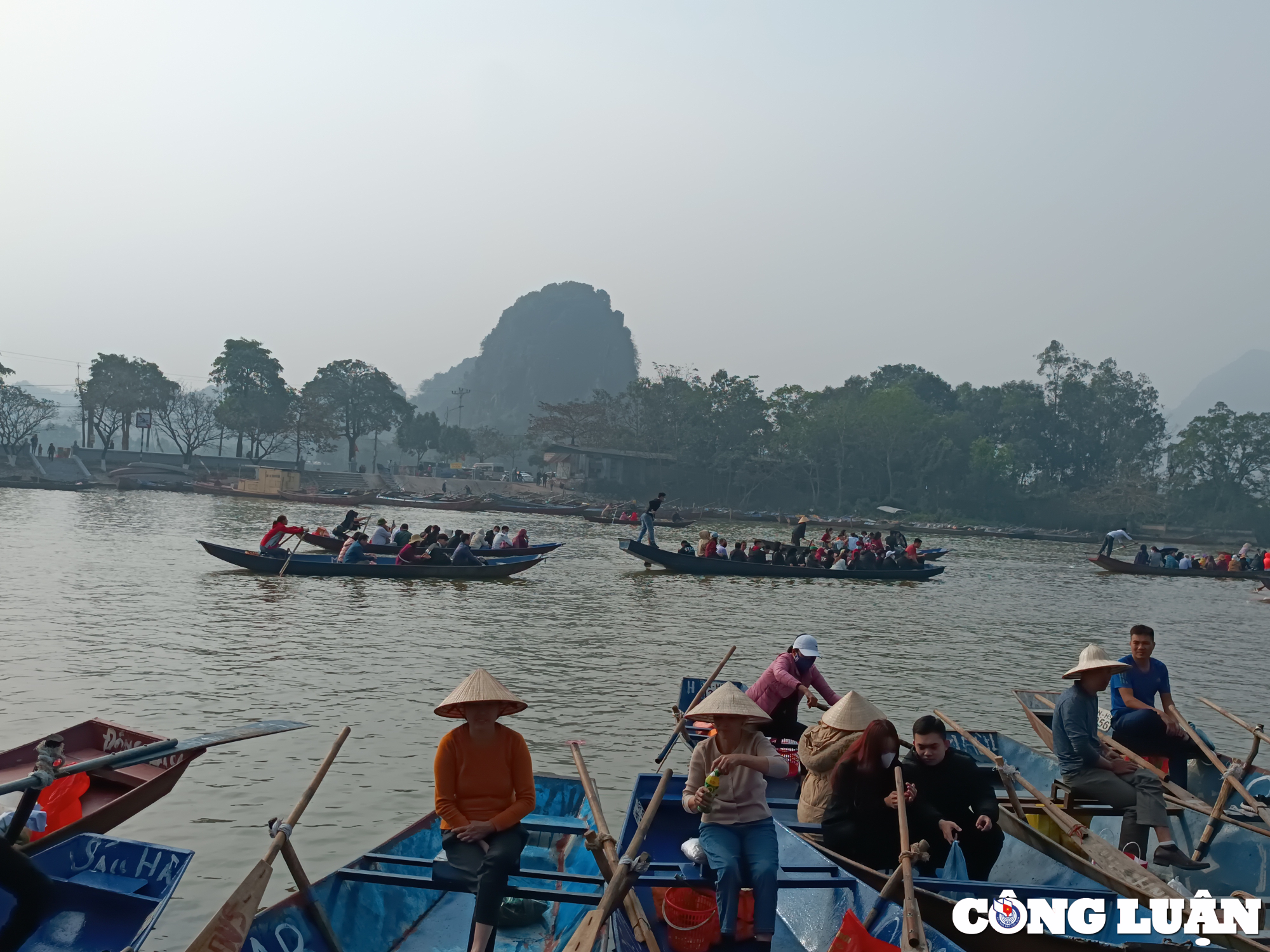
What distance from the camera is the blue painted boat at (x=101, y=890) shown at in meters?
4.21

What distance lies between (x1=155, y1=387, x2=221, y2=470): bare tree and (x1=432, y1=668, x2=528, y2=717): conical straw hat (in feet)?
214

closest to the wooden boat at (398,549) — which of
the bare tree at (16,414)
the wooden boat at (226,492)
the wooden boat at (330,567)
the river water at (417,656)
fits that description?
the river water at (417,656)

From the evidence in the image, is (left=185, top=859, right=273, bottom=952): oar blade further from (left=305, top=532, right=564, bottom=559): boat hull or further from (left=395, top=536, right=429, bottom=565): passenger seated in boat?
(left=305, top=532, right=564, bottom=559): boat hull

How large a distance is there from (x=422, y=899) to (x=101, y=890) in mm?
1526

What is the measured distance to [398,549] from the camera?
22.6 m

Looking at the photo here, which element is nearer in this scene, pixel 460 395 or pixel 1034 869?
pixel 1034 869

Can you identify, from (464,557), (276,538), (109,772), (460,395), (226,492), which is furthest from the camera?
(460,395)

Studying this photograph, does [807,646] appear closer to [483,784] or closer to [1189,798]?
[1189,798]

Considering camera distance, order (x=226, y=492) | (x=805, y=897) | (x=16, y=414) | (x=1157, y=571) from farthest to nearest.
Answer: (x=16, y=414)
(x=226, y=492)
(x=1157, y=571)
(x=805, y=897)

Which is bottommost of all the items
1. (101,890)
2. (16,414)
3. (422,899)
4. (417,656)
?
(417,656)

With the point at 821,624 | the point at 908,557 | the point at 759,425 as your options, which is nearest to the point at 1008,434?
the point at 759,425

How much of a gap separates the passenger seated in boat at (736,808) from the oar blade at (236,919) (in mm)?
1933

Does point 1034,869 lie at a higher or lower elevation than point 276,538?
lower

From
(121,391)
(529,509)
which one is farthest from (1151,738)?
(121,391)
